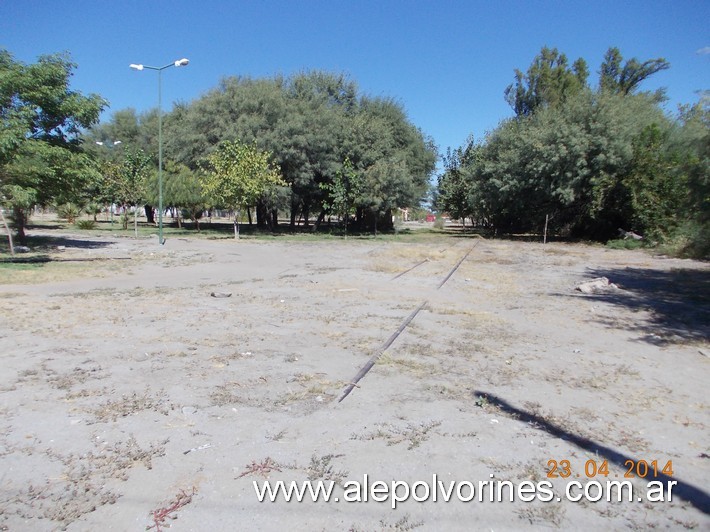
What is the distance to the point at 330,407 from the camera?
4730 mm

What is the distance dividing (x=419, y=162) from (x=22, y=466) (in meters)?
42.5

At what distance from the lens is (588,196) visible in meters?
32.8

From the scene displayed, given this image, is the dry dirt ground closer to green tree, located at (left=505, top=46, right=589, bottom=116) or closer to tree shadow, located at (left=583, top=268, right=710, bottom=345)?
tree shadow, located at (left=583, top=268, right=710, bottom=345)

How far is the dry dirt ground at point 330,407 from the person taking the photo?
313 cm

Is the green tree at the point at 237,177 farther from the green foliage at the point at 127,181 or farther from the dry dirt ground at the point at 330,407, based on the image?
the dry dirt ground at the point at 330,407

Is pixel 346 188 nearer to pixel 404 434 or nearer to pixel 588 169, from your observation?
pixel 588 169

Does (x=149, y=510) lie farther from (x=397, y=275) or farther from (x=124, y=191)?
(x=124, y=191)

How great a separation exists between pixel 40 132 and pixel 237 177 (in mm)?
10301

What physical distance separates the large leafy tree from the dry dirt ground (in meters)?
9.72

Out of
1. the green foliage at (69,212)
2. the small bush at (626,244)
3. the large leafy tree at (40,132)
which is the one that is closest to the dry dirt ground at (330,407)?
the large leafy tree at (40,132)

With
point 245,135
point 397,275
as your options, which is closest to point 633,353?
point 397,275

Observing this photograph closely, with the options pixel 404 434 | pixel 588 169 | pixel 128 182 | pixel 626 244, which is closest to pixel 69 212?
pixel 128 182

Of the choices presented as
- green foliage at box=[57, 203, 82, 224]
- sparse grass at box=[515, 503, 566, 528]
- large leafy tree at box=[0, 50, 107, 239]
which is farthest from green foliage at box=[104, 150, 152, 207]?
sparse grass at box=[515, 503, 566, 528]

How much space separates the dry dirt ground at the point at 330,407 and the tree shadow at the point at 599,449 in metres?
0.02
